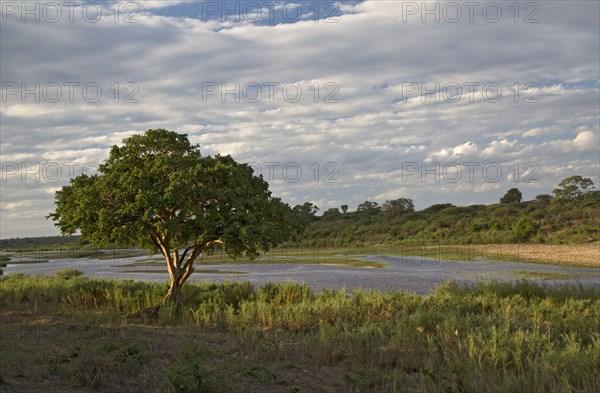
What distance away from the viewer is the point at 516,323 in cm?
1374

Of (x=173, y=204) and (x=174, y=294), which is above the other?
(x=173, y=204)

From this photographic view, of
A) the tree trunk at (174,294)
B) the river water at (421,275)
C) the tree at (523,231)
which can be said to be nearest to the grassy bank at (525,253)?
the river water at (421,275)

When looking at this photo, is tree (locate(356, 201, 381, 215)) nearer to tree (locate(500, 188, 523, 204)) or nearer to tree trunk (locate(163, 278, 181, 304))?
tree (locate(500, 188, 523, 204))

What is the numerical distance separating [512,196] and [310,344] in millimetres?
113374

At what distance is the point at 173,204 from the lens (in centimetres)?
1812

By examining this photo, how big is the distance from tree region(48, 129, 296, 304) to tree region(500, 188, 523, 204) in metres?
106

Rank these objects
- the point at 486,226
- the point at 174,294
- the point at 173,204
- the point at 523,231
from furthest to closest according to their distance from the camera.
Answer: the point at 486,226 → the point at 523,231 → the point at 174,294 → the point at 173,204

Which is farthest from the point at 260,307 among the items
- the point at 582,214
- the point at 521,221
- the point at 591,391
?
the point at 582,214

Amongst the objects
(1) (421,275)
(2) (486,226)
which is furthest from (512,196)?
(1) (421,275)

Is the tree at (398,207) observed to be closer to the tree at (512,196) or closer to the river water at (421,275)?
the tree at (512,196)

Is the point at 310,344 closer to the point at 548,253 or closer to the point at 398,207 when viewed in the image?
the point at 548,253

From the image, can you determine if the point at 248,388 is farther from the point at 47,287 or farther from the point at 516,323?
the point at 47,287

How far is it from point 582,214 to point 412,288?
49427mm

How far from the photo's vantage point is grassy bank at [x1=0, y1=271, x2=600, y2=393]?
9211 mm
